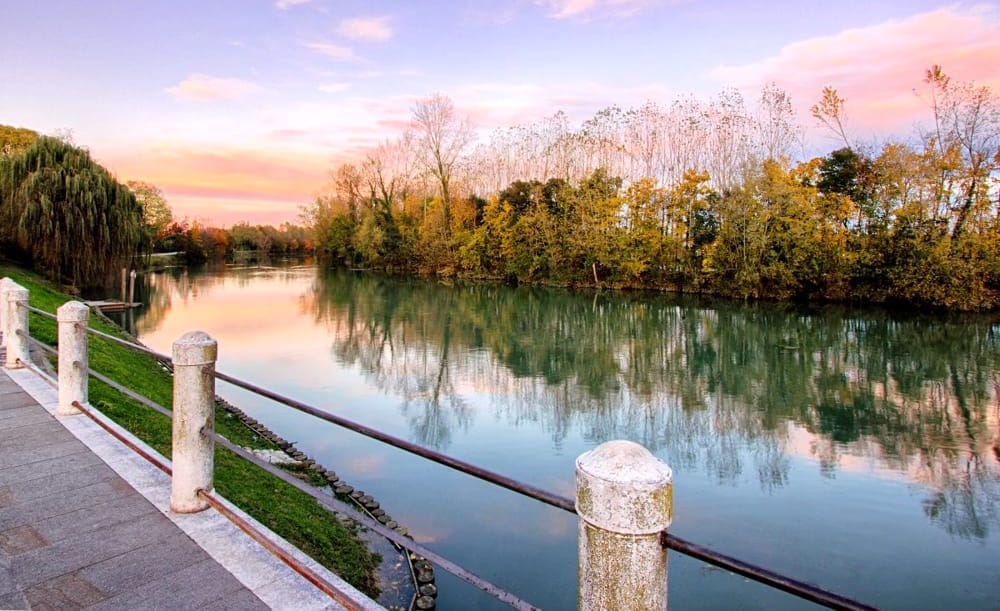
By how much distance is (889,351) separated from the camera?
1722cm

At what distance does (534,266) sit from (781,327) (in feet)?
67.7

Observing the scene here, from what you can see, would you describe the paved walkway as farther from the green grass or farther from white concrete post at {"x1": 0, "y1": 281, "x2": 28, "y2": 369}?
white concrete post at {"x1": 0, "y1": 281, "x2": 28, "y2": 369}

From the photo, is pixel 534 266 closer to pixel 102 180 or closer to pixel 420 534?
pixel 102 180

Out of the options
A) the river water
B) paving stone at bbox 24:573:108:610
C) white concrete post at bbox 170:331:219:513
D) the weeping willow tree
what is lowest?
the river water

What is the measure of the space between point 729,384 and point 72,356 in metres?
12.4

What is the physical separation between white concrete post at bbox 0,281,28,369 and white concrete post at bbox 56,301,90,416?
2.32 metres

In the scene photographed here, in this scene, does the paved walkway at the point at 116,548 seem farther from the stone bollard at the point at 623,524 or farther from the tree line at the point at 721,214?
the tree line at the point at 721,214

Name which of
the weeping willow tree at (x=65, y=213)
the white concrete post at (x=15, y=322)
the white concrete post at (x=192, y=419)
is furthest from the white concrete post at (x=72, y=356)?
the weeping willow tree at (x=65, y=213)

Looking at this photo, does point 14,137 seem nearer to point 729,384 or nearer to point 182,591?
point 729,384

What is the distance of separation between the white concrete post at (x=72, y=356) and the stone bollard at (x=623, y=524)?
18.4 ft

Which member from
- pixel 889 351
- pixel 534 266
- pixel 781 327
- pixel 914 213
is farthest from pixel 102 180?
pixel 914 213

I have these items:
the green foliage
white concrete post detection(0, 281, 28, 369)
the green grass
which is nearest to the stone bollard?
the green grass

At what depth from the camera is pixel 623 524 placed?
66.7 inches

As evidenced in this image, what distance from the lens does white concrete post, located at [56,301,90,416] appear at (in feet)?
18.6
